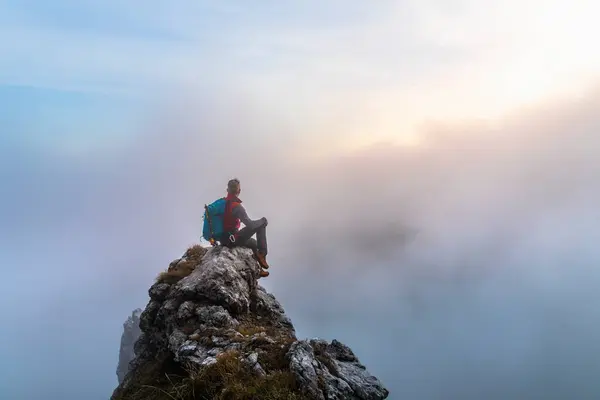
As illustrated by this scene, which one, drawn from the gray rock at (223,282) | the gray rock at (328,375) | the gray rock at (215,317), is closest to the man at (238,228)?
the gray rock at (223,282)

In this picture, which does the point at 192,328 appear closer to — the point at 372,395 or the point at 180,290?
the point at 180,290

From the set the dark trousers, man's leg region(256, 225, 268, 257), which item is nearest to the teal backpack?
the dark trousers

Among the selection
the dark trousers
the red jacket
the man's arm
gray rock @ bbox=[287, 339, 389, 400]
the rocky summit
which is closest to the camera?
gray rock @ bbox=[287, 339, 389, 400]

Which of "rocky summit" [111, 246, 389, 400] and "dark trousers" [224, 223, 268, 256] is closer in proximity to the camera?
"rocky summit" [111, 246, 389, 400]

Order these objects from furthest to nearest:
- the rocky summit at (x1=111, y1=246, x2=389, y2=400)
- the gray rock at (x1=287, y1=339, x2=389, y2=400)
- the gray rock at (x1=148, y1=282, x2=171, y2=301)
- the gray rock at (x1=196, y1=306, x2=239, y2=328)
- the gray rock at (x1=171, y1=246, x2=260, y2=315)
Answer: the gray rock at (x1=148, y1=282, x2=171, y2=301)
the gray rock at (x1=171, y1=246, x2=260, y2=315)
the gray rock at (x1=196, y1=306, x2=239, y2=328)
the rocky summit at (x1=111, y1=246, x2=389, y2=400)
the gray rock at (x1=287, y1=339, x2=389, y2=400)

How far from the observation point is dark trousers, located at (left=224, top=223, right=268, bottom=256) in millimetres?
22070

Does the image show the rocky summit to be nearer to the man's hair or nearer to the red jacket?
the red jacket

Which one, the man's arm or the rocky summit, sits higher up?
the man's arm

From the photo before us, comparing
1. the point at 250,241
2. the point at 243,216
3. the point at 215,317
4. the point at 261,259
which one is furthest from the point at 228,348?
the point at 250,241

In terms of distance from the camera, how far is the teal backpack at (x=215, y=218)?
2150cm

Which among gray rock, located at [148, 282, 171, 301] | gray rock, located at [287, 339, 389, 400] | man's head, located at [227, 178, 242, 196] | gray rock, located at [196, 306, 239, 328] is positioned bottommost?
gray rock, located at [287, 339, 389, 400]

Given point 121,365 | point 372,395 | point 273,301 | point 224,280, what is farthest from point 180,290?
point 121,365

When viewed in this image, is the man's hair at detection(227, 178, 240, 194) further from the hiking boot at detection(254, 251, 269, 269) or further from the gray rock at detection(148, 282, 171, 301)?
the gray rock at detection(148, 282, 171, 301)

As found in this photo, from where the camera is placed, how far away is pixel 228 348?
46.0 feet
